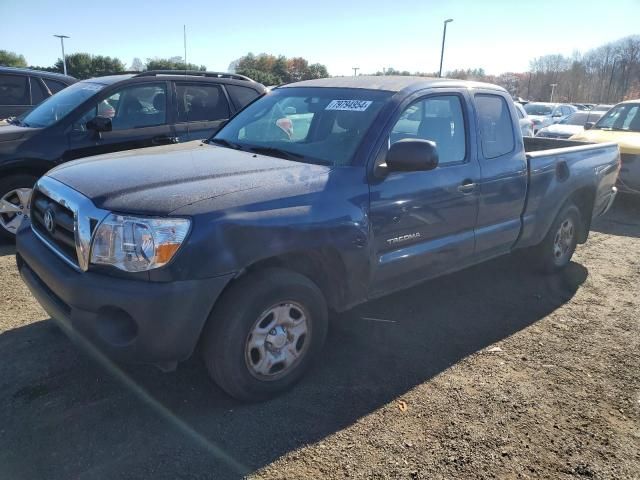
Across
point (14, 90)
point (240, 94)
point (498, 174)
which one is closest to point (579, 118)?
point (240, 94)

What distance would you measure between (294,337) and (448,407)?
99 cm

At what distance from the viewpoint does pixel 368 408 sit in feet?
9.77

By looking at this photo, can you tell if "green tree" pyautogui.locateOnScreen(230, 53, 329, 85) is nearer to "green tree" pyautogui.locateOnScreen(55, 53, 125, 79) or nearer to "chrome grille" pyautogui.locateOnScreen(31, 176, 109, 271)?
"green tree" pyautogui.locateOnScreen(55, 53, 125, 79)

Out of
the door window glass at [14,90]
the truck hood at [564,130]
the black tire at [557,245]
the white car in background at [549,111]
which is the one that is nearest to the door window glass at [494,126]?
the black tire at [557,245]

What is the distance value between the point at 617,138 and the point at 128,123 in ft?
26.6

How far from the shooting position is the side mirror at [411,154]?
3145mm

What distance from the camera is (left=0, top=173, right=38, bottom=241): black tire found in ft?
17.3

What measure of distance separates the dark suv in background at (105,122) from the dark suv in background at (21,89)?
6.27 ft

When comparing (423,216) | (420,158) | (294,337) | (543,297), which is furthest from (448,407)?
(543,297)

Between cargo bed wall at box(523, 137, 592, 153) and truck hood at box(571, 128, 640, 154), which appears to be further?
truck hood at box(571, 128, 640, 154)

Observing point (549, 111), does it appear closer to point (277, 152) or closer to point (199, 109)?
point (199, 109)

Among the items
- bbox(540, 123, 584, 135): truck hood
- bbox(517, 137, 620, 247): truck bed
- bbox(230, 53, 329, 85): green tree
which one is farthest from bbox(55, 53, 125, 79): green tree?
bbox(517, 137, 620, 247): truck bed

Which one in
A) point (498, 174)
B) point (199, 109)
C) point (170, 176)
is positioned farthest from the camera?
point (199, 109)

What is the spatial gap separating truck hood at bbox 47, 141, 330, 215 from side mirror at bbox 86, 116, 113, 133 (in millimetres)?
2256
